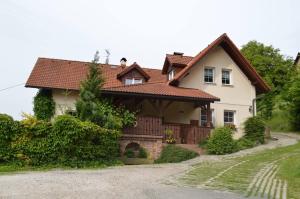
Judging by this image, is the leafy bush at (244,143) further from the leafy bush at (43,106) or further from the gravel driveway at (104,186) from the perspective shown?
the leafy bush at (43,106)

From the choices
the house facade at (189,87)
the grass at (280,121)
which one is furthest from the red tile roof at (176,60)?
the grass at (280,121)

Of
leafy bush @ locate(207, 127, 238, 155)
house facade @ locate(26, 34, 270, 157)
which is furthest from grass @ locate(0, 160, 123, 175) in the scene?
leafy bush @ locate(207, 127, 238, 155)

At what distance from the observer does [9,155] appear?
16.4 m

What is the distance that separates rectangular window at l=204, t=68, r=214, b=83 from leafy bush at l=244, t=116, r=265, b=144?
414 centimetres

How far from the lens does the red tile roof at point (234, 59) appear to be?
25.5 m

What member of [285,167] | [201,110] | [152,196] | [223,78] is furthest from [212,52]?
[152,196]


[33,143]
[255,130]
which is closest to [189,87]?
[255,130]

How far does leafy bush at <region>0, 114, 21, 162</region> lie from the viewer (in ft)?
53.6

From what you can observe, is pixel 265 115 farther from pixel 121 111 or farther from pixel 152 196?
pixel 152 196

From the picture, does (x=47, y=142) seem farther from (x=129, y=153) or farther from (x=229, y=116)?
(x=229, y=116)

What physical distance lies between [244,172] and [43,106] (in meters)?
15.4

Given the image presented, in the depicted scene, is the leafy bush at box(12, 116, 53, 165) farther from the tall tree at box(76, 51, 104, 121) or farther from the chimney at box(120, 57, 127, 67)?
the chimney at box(120, 57, 127, 67)

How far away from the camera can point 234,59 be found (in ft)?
90.3

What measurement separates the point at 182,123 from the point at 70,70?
9998 millimetres
